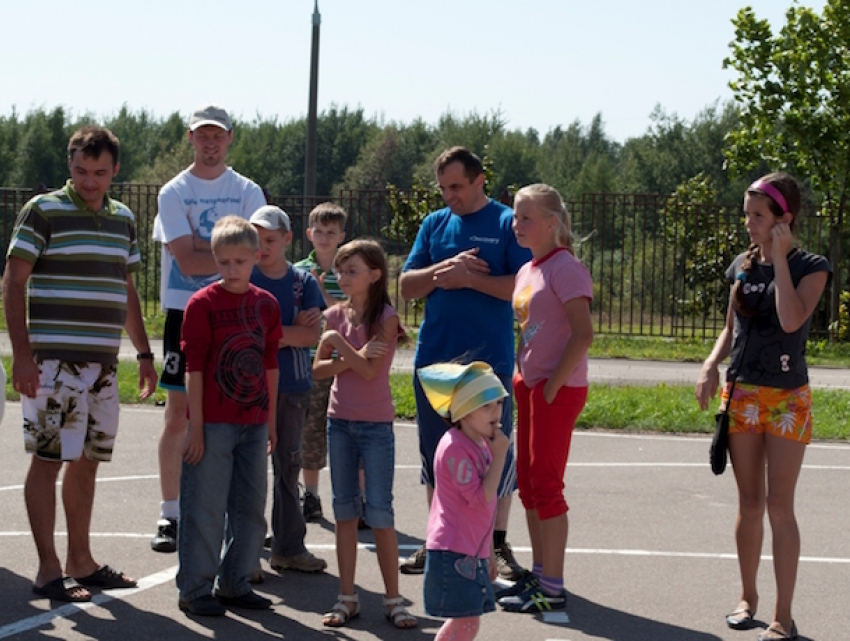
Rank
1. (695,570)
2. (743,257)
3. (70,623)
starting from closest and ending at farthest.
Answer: (70,623)
(743,257)
(695,570)

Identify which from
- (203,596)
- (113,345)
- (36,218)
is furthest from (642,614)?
(36,218)

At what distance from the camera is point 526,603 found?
6.16 m

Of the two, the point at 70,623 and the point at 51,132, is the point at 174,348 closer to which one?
the point at 70,623

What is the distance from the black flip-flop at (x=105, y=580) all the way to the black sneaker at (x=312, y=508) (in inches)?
72.4

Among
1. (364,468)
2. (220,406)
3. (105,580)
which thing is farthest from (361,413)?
(105,580)

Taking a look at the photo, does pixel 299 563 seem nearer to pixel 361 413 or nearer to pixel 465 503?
pixel 361 413

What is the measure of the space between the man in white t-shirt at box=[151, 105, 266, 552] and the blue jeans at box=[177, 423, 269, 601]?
1.07 metres

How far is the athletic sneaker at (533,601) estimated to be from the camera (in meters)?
6.15

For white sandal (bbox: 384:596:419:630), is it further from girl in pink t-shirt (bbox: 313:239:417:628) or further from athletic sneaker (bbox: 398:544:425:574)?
athletic sneaker (bbox: 398:544:425:574)

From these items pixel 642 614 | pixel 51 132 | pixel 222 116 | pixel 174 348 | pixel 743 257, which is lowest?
pixel 642 614

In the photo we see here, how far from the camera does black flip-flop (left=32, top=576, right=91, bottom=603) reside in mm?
6074

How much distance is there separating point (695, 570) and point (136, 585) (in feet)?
9.71

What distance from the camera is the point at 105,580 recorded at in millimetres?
6359

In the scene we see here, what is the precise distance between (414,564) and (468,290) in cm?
151
